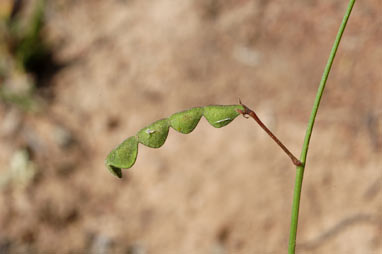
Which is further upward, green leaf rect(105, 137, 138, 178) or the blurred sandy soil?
the blurred sandy soil

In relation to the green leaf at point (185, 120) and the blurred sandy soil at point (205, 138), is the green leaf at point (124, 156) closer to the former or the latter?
the green leaf at point (185, 120)

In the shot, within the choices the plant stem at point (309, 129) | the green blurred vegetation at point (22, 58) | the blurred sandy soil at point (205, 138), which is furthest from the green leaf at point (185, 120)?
the green blurred vegetation at point (22, 58)

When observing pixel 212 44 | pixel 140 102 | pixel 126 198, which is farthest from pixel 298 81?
pixel 126 198

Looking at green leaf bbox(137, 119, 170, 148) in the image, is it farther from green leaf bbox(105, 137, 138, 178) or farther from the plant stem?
the plant stem

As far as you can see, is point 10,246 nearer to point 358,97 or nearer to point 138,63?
point 138,63

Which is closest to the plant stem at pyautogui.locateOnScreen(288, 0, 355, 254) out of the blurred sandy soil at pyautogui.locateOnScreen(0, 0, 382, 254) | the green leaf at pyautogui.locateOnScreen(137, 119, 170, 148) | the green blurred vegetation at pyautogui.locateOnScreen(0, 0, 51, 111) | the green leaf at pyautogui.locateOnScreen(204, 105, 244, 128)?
the green leaf at pyautogui.locateOnScreen(204, 105, 244, 128)

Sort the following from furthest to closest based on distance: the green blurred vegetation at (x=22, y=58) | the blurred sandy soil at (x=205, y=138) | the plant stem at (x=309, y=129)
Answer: the green blurred vegetation at (x=22, y=58), the blurred sandy soil at (x=205, y=138), the plant stem at (x=309, y=129)

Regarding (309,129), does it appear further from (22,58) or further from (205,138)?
(22,58)

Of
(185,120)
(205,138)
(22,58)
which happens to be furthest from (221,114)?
(22,58)
